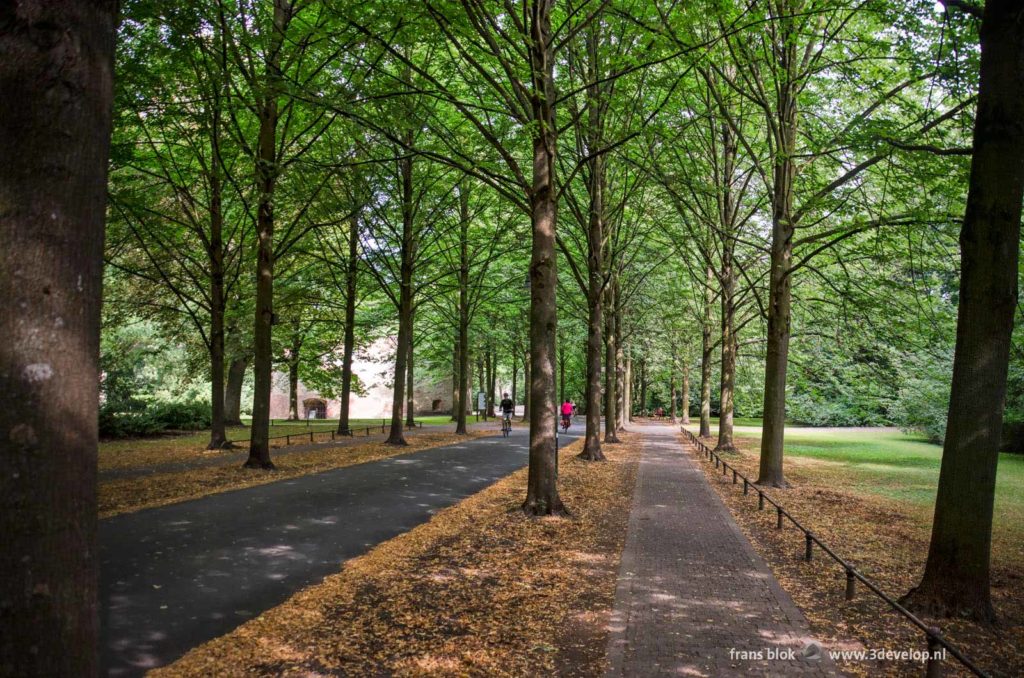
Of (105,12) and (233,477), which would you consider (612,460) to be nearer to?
(233,477)

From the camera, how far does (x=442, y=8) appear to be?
9.95 meters

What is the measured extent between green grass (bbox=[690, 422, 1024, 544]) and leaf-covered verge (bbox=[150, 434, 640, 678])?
7865 mm

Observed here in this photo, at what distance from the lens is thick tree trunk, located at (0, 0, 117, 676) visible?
2137mm

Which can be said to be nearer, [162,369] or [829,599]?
[829,599]

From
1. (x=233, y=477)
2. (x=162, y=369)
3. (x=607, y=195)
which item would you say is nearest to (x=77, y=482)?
(x=233, y=477)

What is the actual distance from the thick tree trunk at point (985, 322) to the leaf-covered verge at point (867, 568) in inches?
17.8

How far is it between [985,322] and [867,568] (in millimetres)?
3758

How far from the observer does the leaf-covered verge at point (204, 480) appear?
10.6m

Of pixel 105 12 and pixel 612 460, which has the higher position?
pixel 105 12

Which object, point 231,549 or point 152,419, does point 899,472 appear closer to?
point 231,549

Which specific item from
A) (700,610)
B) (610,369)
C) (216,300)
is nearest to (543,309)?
(700,610)

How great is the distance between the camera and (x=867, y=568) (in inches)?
314

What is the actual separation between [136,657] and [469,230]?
2252cm

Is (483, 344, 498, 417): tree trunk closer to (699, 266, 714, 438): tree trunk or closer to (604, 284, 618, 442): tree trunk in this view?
(699, 266, 714, 438): tree trunk
